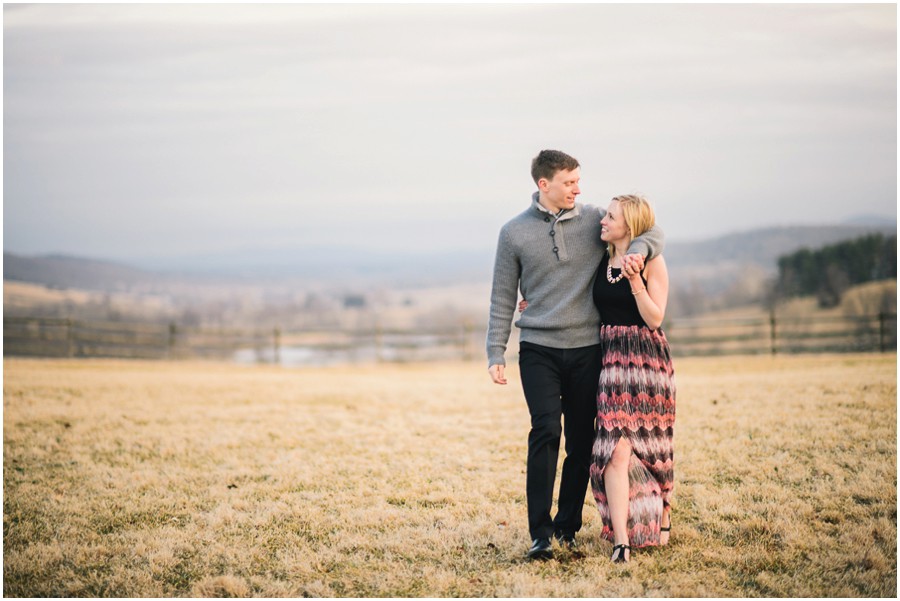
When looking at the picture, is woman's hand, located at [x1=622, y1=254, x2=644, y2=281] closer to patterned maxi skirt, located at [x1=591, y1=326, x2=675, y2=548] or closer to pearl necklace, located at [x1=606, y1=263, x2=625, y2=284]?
pearl necklace, located at [x1=606, y1=263, x2=625, y2=284]

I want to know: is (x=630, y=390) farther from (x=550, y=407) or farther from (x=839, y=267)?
(x=839, y=267)

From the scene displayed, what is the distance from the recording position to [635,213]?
167 inches

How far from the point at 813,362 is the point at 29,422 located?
15660mm

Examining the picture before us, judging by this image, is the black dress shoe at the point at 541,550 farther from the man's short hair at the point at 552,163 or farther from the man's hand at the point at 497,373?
the man's short hair at the point at 552,163

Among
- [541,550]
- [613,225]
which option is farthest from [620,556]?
[613,225]

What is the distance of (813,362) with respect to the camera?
18641mm

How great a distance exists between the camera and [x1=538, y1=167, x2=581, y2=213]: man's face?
4.31 metres

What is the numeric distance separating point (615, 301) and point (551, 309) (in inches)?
13.0

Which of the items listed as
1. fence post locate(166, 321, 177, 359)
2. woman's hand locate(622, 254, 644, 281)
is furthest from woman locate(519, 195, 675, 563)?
fence post locate(166, 321, 177, 359)

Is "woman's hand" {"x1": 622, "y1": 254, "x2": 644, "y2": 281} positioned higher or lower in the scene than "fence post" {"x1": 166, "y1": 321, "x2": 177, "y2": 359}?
higher

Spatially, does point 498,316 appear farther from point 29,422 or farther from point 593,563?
point 29,422

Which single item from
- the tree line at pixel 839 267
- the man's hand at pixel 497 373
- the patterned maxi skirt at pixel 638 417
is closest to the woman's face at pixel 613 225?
the patterned maxi skirt at pixel 638 417

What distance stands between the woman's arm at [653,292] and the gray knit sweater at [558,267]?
148 millimetres

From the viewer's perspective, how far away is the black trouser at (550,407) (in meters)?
4.34
